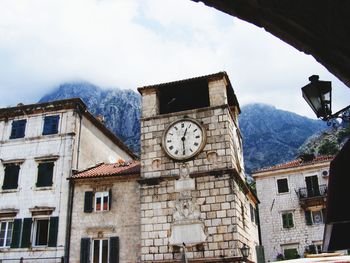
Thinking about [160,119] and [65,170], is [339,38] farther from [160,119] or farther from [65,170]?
[65,170]

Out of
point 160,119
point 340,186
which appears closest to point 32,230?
point 160,119

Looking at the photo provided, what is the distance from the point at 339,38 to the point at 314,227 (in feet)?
110

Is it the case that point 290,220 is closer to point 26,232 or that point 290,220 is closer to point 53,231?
point 53,231

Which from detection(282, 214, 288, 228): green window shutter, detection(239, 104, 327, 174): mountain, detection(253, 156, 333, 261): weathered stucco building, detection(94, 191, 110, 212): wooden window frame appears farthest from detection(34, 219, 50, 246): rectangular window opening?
detection(239, 104, 327, 174): mountain

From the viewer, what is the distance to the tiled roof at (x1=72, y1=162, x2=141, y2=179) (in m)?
22.3

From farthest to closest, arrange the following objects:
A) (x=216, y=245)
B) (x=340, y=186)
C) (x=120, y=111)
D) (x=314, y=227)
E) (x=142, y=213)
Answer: (x=120, y=111), (x=314, y=227), (x=142, y=213), (x=216, y=245), (x=340, y=186)

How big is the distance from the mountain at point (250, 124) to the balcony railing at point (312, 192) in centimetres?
4427

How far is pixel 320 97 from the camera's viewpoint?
5812 millimetres

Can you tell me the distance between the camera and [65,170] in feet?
77.2

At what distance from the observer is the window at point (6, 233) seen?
2235 cm

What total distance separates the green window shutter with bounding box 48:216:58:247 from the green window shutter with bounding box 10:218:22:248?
1886mm

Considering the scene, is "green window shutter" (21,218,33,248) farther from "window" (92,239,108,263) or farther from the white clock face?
the white clock face

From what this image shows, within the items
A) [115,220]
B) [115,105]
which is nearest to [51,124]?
[115,220]

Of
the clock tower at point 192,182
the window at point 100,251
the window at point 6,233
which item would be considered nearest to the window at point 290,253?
the clock tower at point 192,182
